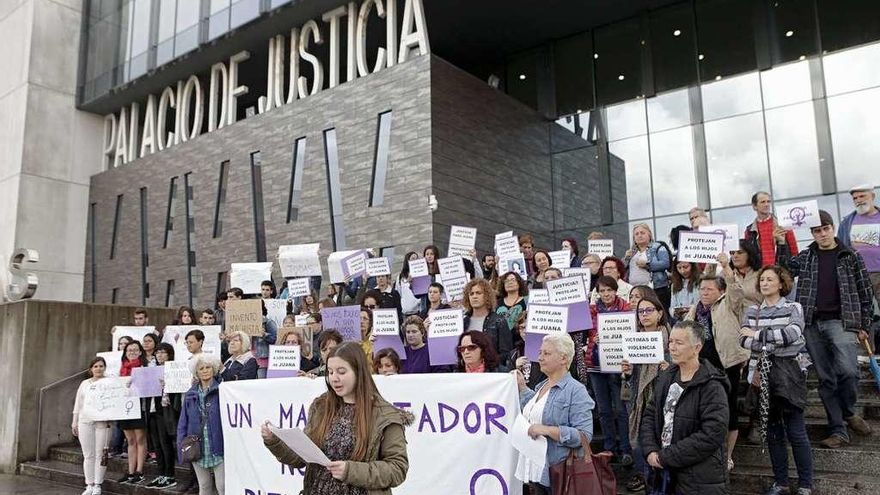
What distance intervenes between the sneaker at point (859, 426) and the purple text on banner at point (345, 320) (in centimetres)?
511

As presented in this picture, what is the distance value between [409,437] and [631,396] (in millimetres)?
1959

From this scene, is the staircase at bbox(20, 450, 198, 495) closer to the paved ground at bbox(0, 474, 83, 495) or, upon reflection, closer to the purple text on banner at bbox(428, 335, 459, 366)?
the paved ground at bbox(0, 474, 83, 495)

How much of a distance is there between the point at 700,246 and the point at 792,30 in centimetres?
1315

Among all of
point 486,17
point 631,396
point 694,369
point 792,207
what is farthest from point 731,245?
point 486,17

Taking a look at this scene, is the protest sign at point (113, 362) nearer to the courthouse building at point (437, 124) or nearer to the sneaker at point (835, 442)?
the courthouse building at point (437, 124)

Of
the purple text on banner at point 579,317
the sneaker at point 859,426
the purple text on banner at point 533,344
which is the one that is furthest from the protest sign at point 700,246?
the purple text on banner at point 533,344

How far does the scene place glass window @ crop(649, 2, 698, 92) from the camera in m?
19.3

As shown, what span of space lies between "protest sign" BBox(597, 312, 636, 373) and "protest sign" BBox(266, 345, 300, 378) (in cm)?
326

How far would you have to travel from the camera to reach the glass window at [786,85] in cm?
1722

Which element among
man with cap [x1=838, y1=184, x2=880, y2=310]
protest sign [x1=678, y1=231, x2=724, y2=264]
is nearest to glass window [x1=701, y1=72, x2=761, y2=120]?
man with cap [x1=838, y1=184, x2=880, y2=310]

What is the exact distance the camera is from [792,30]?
17781 millimetres

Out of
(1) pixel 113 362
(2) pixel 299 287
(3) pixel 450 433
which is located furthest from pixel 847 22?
(1) pixel 113 362

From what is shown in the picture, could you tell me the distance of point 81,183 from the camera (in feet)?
92.2

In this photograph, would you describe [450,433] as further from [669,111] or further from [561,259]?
[669,111]
